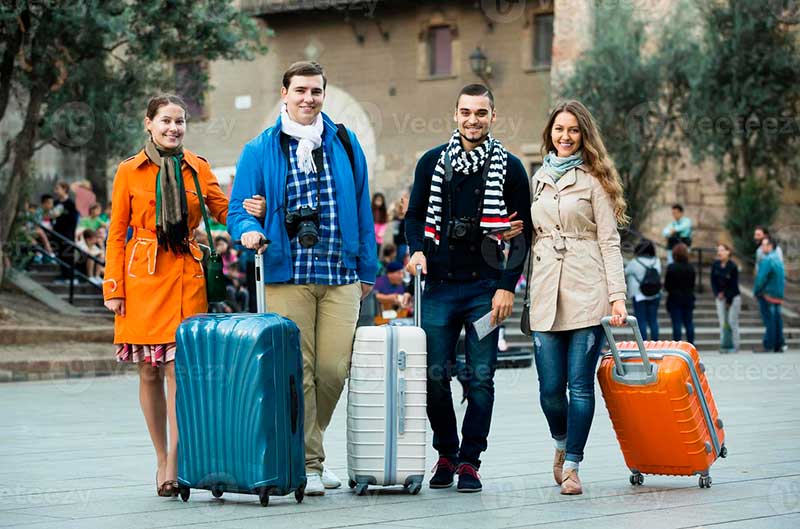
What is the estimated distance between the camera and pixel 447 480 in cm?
732

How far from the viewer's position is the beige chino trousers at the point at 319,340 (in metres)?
7.09

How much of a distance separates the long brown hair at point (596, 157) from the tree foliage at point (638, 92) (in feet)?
77.5

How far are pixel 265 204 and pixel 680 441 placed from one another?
2291 mm

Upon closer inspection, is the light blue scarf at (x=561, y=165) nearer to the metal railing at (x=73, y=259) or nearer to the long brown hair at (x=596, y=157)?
the long brown hair at (x=596, y=157)

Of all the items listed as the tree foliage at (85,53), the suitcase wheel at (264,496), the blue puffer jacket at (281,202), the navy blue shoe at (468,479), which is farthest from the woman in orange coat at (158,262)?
the tree foliage at (85,53)

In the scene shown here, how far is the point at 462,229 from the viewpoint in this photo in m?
7.27

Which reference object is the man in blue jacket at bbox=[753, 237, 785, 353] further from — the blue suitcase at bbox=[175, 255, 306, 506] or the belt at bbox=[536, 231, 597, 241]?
the blue suitcase at bbox=[175, 255, 306, 506]

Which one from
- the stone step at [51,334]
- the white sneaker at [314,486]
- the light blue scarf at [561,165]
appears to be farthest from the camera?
the stone step at [51,334]

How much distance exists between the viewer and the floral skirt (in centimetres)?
704

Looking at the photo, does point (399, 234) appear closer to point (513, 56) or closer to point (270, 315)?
point (270, 315)

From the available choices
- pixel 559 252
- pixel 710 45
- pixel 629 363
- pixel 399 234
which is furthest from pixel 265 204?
pixel 710 45

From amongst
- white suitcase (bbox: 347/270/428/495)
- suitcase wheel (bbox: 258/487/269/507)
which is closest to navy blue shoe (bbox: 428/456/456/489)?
white suitcase (bbox: 347/270/428/495)

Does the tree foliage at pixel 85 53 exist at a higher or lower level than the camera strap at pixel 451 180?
higher

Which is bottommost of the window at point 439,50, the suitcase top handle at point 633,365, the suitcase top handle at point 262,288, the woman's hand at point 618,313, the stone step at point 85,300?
the stone step at point 85,300
